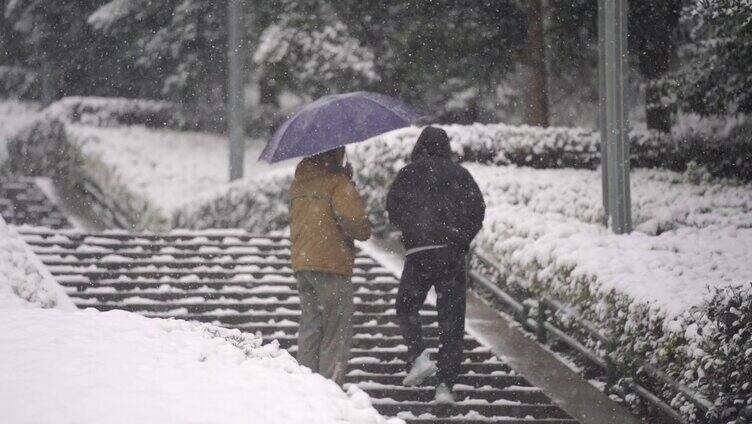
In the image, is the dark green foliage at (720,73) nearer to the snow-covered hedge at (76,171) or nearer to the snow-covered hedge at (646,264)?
the snow-covered hedge at (646,264)

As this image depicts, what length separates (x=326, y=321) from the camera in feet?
21.5

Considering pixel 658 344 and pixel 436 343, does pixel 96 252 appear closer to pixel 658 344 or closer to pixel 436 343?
pixel 436 343

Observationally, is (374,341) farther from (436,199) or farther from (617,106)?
(617,106)

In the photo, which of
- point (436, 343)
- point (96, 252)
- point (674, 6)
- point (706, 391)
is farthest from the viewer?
point (674, 6)

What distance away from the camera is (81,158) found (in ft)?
63.2

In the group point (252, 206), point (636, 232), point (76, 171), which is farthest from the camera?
point (76, 171)

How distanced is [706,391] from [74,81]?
2483cm

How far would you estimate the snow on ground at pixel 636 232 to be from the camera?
286 inches

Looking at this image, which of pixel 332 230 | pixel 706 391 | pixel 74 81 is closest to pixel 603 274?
pixel 706 391

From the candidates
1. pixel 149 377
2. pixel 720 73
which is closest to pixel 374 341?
pixel 149 377

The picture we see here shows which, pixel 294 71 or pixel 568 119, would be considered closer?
pixel 294 71

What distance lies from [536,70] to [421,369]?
12.1 meters

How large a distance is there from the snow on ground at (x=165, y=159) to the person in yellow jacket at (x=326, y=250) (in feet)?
30.8

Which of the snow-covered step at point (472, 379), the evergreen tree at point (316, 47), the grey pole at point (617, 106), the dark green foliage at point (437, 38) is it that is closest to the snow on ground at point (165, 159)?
the evergreen tree at point (316, 47)
